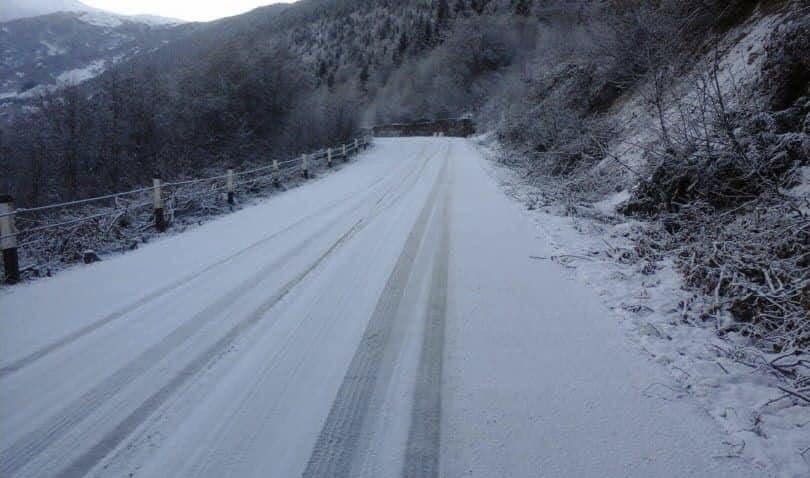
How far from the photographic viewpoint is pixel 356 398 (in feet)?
9.38

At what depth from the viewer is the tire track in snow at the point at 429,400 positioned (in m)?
2.30

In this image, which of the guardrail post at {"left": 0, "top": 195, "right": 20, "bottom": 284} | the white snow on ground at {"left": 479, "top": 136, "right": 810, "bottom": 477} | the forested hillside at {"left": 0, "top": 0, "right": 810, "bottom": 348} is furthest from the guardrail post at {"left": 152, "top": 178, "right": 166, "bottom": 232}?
the forested hillside at {"left": 0, "top": 0, "right": 810, "bottom": 348}

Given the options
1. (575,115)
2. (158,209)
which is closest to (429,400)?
(158,209)

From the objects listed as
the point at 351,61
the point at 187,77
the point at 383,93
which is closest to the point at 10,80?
the point at 351,61

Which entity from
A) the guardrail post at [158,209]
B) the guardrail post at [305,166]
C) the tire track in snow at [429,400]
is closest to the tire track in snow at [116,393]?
the tire track in snow at [429,400]

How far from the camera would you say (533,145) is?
57.0ft

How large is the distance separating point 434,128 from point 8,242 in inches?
1888

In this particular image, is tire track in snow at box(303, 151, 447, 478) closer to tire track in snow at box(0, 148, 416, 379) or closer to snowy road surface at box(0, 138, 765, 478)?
snowy road surface at box(0, 138, 765, 478)

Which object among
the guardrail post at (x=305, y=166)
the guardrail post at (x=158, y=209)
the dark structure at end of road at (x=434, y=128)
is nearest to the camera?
the guardrail post at (x=158, y=209)

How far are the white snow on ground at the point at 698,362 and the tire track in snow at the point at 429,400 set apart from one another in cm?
144

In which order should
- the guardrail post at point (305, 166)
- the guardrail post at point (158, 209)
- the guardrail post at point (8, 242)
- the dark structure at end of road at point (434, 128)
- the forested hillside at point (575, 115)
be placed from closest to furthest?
1. the forested hillside at point (575, 115)
2. the guardrail post at point (8, 242)
3. the guardrail post at point (158, 209)
4. the guardrail post at point (305, 166)
5. the dark structure at end of road at point (434, 128)

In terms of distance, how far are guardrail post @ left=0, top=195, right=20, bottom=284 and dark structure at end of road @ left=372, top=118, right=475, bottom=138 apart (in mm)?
41931

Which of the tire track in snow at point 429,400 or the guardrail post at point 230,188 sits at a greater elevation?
the guardrail post at point 230,188

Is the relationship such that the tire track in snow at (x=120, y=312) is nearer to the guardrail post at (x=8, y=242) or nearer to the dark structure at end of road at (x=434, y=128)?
the guardrail post at (x=8, y=242)
